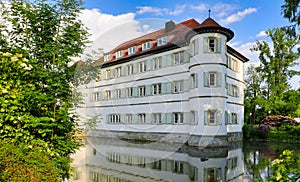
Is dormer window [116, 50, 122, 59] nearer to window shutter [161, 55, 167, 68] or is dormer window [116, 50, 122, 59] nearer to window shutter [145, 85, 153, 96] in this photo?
window shutter [145, 85, 153, 96]

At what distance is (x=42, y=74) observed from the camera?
16.5 feet

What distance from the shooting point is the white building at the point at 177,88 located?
70.8 feet

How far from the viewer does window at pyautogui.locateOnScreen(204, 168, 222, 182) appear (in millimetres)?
10258

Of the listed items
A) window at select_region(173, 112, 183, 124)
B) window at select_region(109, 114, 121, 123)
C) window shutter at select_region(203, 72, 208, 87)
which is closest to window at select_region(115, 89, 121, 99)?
window at select_region(109, 114, 121, 123)

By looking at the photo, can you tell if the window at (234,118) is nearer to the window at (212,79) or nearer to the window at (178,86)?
the window at (212,79)

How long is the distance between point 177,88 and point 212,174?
13938 mm

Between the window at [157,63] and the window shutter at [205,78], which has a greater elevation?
the window at [157,63]

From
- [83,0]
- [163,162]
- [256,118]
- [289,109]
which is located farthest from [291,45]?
[83,0]

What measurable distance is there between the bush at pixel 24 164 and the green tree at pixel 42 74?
0.27 metres

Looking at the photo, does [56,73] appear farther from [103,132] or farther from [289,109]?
[289,109]

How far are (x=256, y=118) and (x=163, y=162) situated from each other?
2751 centimetres

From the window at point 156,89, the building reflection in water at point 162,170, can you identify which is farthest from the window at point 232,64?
the building reflection in water at point 162,170

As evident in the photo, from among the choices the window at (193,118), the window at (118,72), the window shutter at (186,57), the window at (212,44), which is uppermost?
the window at (212,44)

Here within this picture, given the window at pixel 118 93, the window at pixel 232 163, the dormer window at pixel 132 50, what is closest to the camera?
the window at pixel 232 163
